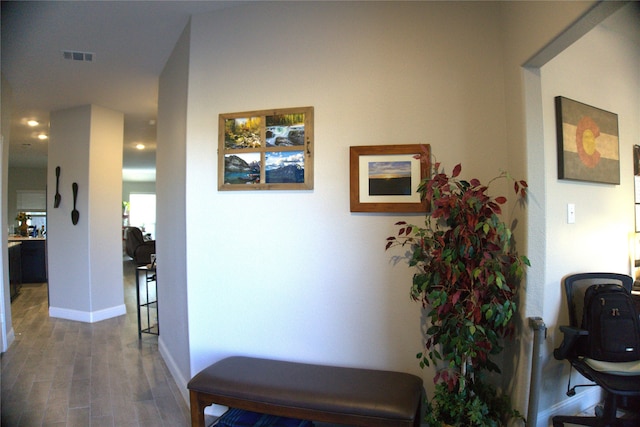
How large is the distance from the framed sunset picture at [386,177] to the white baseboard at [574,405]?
5.02 feet

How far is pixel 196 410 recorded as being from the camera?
1.61 metres

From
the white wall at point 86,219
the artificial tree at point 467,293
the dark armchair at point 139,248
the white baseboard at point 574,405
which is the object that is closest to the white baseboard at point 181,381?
the artificial tree at point 467,293

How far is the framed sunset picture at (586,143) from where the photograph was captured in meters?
1.92

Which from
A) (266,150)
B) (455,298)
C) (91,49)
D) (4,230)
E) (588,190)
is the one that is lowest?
(455,298)

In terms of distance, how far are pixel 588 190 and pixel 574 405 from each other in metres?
1.46

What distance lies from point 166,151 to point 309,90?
1452 millimetres

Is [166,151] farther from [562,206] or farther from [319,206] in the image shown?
[562,206]

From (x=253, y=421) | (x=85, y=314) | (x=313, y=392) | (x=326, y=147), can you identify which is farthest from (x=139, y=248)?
(x=313, y=392)

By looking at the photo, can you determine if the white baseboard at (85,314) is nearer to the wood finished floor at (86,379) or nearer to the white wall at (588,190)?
the wood finished floor at (86,379)

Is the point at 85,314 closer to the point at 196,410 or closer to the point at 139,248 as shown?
the point at 139,248

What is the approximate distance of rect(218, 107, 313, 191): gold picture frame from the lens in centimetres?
186

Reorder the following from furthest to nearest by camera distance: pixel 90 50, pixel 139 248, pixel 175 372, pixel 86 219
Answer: pixel 139 248 < pixel 86 219 < pixel 90 50 < pixel 175 372

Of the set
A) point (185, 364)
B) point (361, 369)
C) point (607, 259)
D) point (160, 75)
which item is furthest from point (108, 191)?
point (607, 259)

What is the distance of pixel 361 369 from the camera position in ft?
5.66
